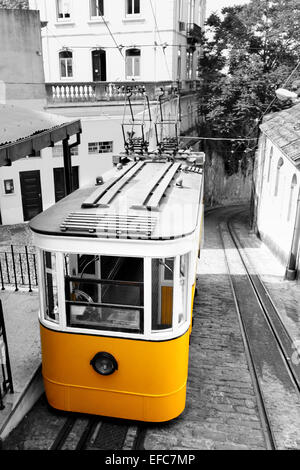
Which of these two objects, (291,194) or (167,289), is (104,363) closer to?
(167,289)

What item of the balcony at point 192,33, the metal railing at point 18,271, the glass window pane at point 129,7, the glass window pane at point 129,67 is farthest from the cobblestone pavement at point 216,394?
the balcony at point 192,33

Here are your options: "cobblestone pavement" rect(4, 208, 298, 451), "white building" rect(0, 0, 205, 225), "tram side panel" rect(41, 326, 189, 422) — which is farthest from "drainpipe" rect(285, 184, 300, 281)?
"white building" rect(0, 0, 205, 225)

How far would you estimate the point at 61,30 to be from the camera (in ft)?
79.7

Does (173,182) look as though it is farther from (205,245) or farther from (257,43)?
(257,43)

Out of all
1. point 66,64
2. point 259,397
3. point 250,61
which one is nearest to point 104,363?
point 259,397

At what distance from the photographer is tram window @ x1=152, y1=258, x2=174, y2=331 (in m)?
4.99

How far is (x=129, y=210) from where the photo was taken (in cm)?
538

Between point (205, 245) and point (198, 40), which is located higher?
point (198, 40)

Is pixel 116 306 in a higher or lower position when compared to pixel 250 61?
lower

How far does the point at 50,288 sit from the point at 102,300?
2.20ft

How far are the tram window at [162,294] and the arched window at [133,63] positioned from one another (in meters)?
21.3

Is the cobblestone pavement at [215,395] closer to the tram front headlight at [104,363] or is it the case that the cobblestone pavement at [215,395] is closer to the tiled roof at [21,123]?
the tram front headlight at [104,363]
